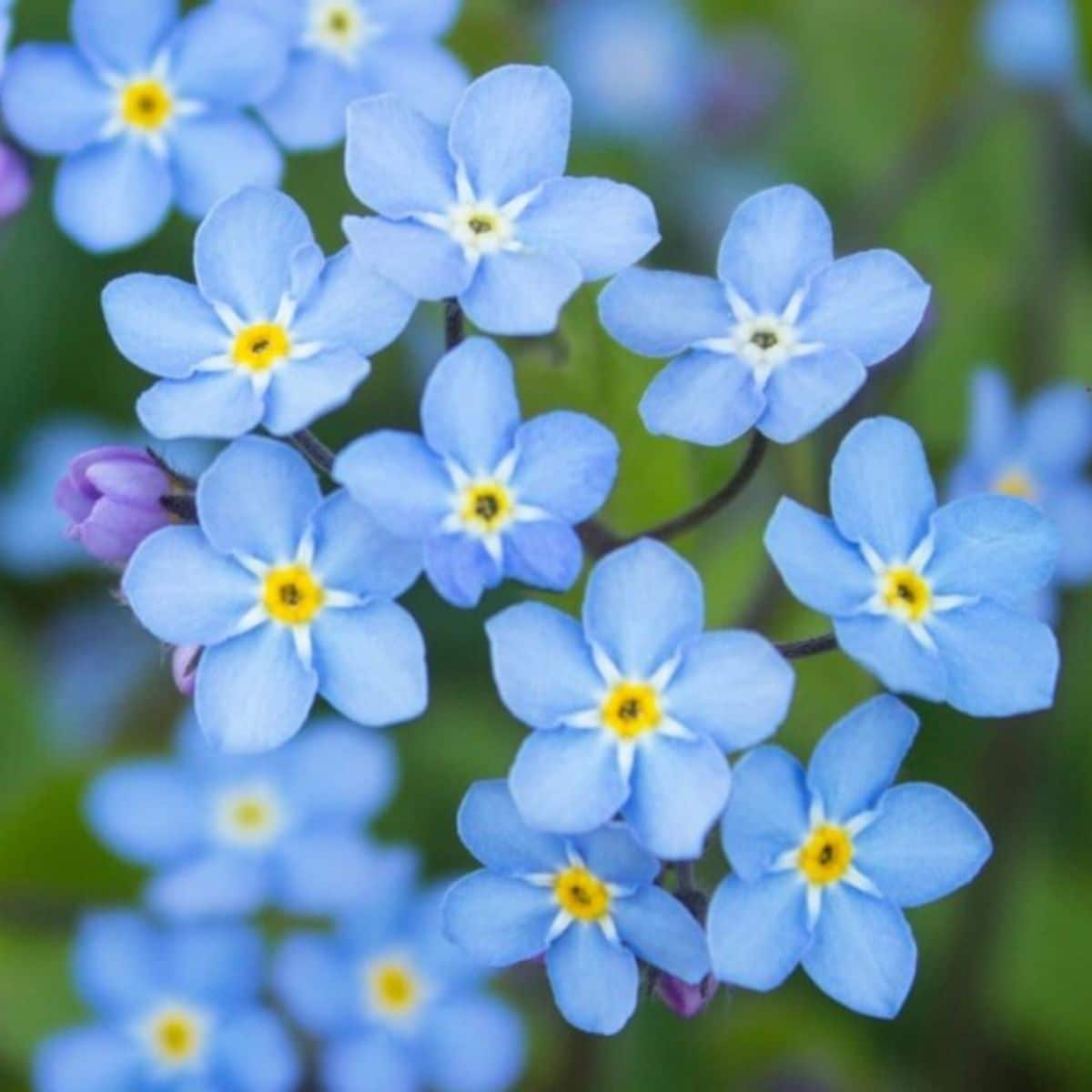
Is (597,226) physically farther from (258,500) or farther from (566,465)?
(258,500)

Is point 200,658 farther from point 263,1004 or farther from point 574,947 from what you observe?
point 263,1004

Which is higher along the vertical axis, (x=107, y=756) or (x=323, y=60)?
(x=323, y=60)

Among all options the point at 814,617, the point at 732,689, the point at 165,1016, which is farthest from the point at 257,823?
the point at 732,689

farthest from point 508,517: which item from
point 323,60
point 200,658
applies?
point 323,60

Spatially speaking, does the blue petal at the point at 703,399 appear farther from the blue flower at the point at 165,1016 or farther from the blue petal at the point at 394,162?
the blue flower at the point at 165,1016

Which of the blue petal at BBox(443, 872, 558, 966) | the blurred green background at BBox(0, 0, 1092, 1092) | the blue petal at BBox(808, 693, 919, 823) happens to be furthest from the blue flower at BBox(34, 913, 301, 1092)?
the blue petal at BBox(808, 693, 919, 823)
